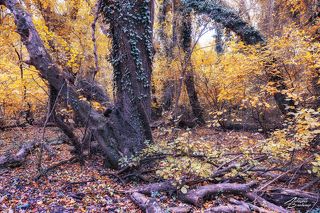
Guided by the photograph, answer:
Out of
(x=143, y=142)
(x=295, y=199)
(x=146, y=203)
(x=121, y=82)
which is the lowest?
(x=295, y=199)

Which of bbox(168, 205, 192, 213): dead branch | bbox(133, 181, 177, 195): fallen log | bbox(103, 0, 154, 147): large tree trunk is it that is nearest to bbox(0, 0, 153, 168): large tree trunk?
bbox(103, 0, 154, 147): large tree trunk

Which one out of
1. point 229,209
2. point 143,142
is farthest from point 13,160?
point 229,209

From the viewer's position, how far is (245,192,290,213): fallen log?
3510mm

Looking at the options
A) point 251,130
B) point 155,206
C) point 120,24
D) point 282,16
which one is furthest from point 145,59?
point 282,16

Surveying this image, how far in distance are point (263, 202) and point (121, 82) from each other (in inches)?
139

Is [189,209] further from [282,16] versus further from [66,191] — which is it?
[282,16]

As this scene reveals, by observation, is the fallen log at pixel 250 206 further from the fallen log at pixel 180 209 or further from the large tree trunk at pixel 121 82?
the large tree trunk at pixel 121 82

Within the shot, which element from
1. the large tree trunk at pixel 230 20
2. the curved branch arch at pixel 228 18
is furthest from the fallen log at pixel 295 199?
the curved branch arch at pixel 228 18

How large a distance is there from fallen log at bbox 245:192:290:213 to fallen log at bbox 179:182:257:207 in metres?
0.12

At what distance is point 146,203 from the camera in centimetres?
359

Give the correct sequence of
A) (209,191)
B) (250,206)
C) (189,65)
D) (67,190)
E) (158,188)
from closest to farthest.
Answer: (250,206)
(209,191)
(158,188)
(67,190)
(189,65)

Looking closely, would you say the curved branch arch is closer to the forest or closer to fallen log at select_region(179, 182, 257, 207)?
the forest

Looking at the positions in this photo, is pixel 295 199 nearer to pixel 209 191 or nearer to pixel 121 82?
pixel 209 191

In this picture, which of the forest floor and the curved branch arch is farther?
the curved branch arch
